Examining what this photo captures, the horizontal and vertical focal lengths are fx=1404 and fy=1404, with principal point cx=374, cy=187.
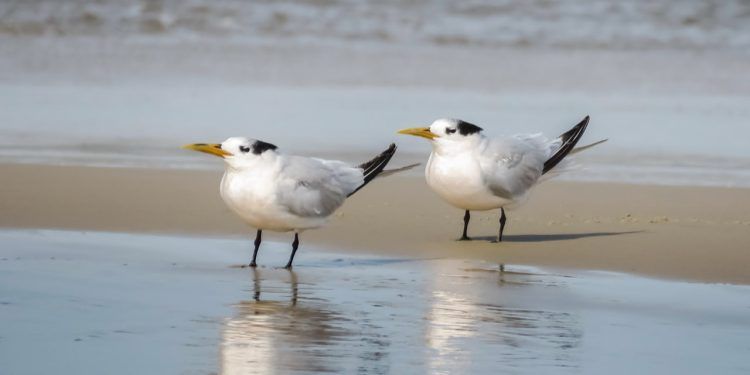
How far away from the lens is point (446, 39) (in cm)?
2273

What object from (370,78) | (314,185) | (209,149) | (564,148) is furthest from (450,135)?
(370,78)

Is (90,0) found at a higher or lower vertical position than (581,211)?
higher

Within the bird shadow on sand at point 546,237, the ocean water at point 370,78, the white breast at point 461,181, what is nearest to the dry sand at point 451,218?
the bird shadow on sand at point 546,237

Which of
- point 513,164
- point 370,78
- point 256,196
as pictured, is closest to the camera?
point 256,196

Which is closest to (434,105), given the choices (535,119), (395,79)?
(535,119)

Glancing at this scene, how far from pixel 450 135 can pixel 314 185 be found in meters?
1.35

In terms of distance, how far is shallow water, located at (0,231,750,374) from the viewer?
5301 mm

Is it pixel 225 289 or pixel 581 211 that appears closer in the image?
pixel 225 289

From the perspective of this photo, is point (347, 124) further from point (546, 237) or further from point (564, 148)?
point (546, 237)

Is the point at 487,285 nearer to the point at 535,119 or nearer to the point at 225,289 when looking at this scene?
the point at 225,289

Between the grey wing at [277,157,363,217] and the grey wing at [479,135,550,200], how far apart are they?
3.47 feet

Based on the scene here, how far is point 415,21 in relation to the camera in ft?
80.5

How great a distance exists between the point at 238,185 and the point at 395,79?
10255 millimetres

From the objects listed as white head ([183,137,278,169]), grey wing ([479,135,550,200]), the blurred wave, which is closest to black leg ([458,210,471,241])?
grey wing ([479,135,550,200])
